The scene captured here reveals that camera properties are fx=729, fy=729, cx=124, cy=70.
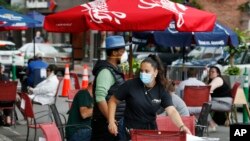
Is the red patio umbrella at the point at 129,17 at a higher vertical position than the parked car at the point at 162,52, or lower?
higher

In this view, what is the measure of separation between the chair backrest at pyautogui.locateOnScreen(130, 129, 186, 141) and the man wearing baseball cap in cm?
87

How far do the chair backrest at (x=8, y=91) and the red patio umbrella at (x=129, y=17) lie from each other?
2654 mm

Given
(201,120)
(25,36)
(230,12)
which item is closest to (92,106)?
(201,120)

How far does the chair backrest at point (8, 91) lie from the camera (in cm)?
1372

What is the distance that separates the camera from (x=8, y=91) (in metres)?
13.8

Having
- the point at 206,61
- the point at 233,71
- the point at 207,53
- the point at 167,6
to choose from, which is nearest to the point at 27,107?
the point at 167,6

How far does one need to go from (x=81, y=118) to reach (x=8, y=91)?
17.8ft

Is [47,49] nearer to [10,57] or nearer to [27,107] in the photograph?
[10,57]

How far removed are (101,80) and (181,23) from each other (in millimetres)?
3418


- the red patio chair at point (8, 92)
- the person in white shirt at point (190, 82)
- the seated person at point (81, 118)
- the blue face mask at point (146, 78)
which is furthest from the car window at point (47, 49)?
the blue face mask at point (146, 78)

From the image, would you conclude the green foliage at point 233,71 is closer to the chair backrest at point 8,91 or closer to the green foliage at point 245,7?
the chair backrest at point 8,91

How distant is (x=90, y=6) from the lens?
11.3m

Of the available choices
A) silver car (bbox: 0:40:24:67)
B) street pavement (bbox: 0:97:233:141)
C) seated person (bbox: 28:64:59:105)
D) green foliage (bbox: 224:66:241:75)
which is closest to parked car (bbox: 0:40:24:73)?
silver car (bbox: 0:40:24:67)

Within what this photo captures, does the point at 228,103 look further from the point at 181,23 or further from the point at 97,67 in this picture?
the point at 97,67
